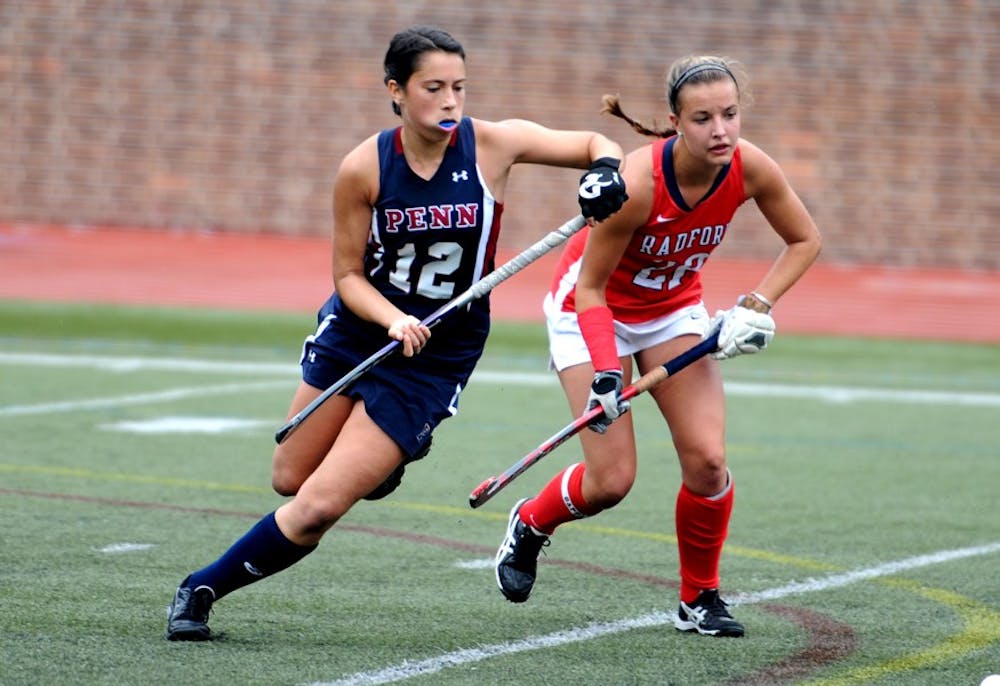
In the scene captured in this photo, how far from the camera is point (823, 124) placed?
21078 mm

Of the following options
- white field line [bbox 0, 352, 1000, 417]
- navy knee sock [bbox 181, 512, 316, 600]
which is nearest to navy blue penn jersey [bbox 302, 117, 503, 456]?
navy knee sock [bbox 181, 512, 316, 600]

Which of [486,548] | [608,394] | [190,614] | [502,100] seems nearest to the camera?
[190,614]

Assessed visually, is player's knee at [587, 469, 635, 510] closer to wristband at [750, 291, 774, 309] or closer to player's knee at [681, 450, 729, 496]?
player's knee at [681, 450, 729, 496]

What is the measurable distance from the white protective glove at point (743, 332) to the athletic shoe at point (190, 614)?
1684 millimetres

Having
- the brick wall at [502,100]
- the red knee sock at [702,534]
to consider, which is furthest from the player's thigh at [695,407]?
the brick wall at [502,100]

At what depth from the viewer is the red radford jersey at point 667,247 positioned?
5.09m

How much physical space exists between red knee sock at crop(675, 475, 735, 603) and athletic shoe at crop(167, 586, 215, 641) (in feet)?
4.76

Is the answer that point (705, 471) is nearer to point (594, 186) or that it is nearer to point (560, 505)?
point (560, 505)

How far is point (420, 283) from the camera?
5074 millimetres

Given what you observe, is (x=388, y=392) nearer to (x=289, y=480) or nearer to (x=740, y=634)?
(x=289, y=480)

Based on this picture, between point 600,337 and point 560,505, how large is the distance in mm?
676

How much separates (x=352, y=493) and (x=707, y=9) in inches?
708

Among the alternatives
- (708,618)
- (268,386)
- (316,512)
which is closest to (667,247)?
(708,618)

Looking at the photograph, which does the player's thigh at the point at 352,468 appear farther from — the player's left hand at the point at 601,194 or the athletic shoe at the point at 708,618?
the athletic shoe at the point at 708,618
